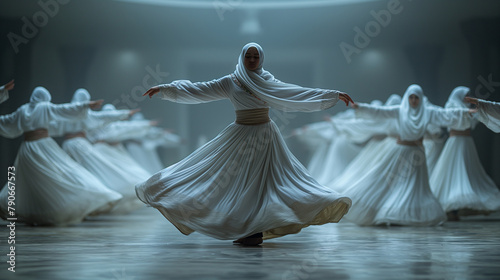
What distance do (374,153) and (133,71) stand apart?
6980mm

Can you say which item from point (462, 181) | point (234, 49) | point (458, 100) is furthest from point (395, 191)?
point (234, 49)

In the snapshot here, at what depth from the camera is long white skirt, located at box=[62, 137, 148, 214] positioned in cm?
954

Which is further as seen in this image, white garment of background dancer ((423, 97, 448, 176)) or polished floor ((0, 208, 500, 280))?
white garment of background dancer ((423, 97, 448, 176))

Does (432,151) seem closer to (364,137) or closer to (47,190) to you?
(364,137)

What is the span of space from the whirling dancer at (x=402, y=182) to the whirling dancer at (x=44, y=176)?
11.0ft

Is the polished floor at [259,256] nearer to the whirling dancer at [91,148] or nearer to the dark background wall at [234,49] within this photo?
the whirling dancer at [91,148]

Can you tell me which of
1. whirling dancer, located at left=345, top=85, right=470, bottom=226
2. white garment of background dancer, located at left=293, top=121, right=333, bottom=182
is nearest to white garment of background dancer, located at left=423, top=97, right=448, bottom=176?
whirling dancer, located at left=345, top=85, right=470, bottom=226

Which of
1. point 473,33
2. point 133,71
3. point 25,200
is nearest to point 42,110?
point 25,200

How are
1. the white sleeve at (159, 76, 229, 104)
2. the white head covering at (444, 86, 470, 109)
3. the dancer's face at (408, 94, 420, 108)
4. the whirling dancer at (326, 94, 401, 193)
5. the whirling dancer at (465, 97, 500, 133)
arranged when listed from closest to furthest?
the white sleeve at (159, 76, 229, 104) → the whirling dancer at (465, 97, 500, 133) → the dancer's face at (408, 94, 420, 108) → the white head covering at (444, 86, 470, 109) → the whirling dancer at (326, 94, 401, 193)

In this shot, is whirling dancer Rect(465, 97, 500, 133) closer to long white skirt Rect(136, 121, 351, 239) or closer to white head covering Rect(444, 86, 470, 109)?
long white skirt Rect(136, 121, 351, 239)

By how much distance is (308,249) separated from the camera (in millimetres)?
4914

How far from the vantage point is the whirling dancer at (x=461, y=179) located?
843 cm

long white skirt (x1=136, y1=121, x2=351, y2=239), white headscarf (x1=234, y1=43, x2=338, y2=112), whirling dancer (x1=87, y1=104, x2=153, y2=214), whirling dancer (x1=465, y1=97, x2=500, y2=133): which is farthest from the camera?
whirling dancer (x1=87, y1=104, x2=153, y2=214)

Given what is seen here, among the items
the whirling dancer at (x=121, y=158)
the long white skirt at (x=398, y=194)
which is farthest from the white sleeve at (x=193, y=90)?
the whirling dancer at (x=121, y=158)
